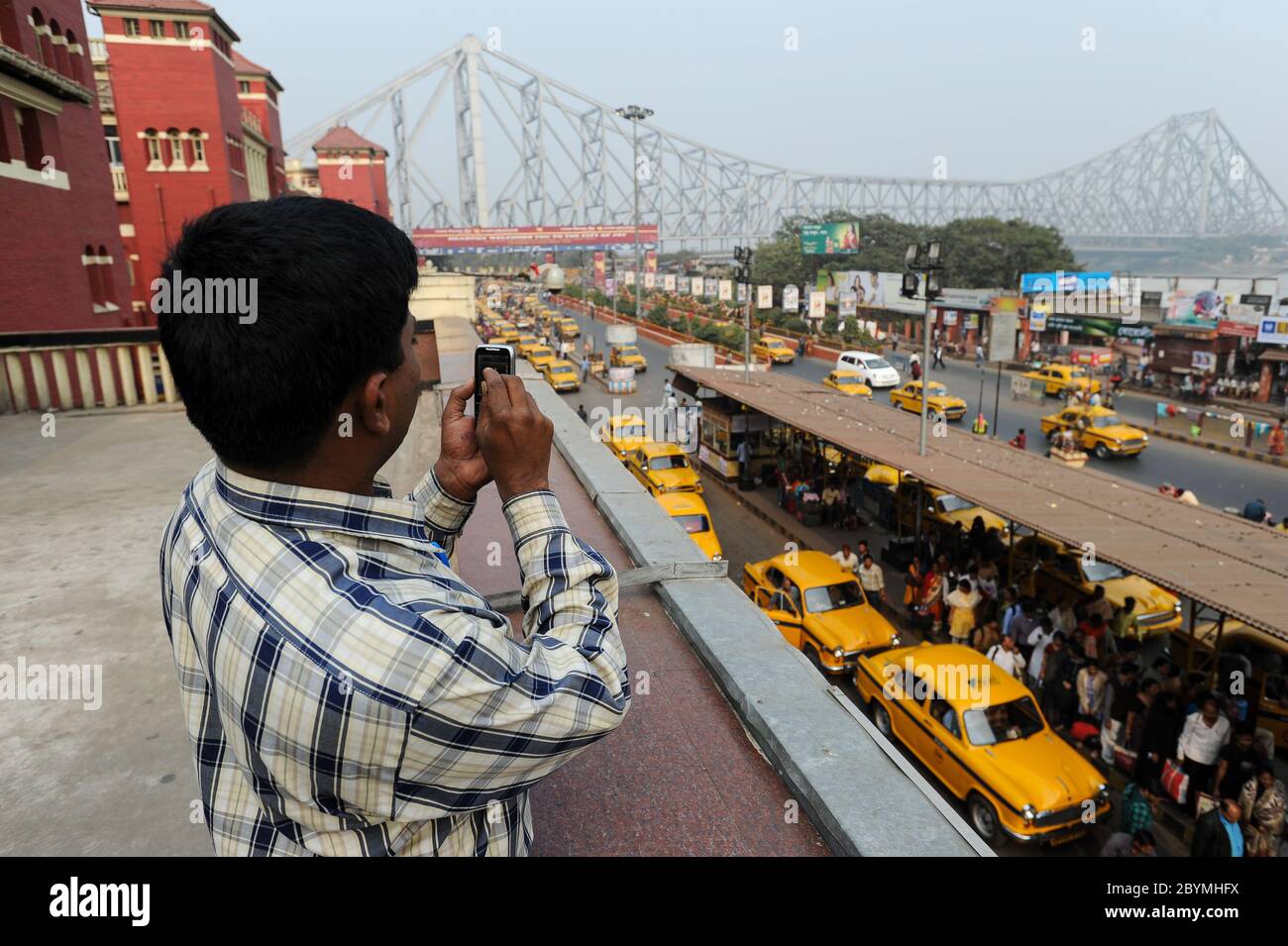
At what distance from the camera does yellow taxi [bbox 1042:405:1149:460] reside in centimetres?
2161

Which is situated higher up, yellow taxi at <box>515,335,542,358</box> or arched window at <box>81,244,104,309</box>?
arched window at <box>81,244,104,309</box>

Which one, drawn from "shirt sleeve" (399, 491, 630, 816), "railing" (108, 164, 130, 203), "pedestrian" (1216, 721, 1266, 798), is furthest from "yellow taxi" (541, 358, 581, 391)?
"shirt sleeve" (399, 491, 630, 816)

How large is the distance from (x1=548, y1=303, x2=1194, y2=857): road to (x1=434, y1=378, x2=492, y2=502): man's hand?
592 cm

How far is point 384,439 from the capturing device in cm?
128

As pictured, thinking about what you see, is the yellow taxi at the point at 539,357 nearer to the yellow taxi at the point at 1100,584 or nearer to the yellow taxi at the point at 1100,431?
the yellow taxi at the point at 1100,431

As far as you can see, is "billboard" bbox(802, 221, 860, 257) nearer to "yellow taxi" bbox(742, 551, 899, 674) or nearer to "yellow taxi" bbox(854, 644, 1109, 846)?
"yellow taxi" bbox(742, 551, 899, 674)

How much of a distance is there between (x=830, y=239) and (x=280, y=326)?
64.1m

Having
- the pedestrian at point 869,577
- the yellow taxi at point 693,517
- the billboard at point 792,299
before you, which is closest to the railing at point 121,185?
the yellow taxi at point 693,517

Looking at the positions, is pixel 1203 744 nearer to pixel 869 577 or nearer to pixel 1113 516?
pixel 1113 516

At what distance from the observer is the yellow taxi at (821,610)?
396 inches

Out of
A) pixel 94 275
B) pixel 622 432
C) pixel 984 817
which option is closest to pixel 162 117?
pixel 94 275

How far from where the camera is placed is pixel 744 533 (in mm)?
16812

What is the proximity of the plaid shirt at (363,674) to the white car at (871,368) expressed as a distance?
31177 millimetres
